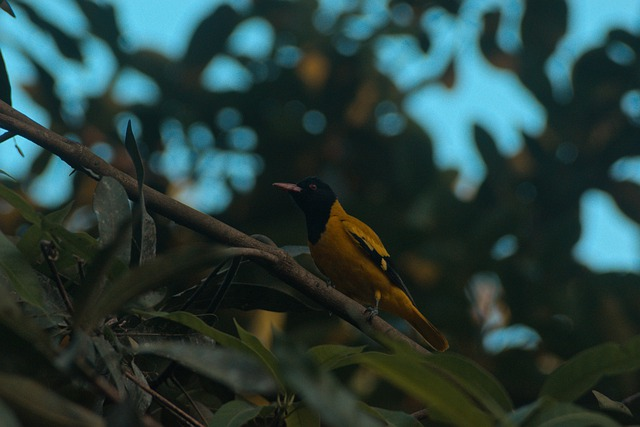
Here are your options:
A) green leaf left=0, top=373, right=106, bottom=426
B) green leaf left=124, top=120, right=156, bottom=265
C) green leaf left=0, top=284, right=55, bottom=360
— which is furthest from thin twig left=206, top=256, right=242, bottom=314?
green leaf left=0, top=373, right=106, bottom=426

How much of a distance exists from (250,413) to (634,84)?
4597 millimetres

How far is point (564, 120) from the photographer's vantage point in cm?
558

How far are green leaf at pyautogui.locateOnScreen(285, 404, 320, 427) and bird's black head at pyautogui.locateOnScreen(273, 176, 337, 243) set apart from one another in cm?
293

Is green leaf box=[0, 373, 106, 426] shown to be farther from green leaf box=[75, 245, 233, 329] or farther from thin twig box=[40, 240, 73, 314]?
thin twig box=[40, 240, 73, 314]

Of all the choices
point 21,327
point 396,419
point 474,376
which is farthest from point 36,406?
point 396,419

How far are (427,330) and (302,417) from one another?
296 cm

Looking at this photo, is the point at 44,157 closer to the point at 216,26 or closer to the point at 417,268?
the point at 216,26

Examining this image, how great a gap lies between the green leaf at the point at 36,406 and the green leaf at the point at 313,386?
26 centimetres

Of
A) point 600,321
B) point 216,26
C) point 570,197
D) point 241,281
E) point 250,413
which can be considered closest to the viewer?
point 250,413

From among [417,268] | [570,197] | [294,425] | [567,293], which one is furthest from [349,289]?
[294,425]

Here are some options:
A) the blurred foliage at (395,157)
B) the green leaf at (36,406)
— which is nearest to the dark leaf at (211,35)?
the blurred foliage at (395,157)

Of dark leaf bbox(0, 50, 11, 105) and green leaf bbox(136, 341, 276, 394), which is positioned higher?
dark leaf bbox(0, 50, 11, 105)

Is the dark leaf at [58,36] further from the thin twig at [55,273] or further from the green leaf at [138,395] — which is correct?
the green leaf at [138,395]

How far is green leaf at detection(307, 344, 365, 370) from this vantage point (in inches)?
62.2
